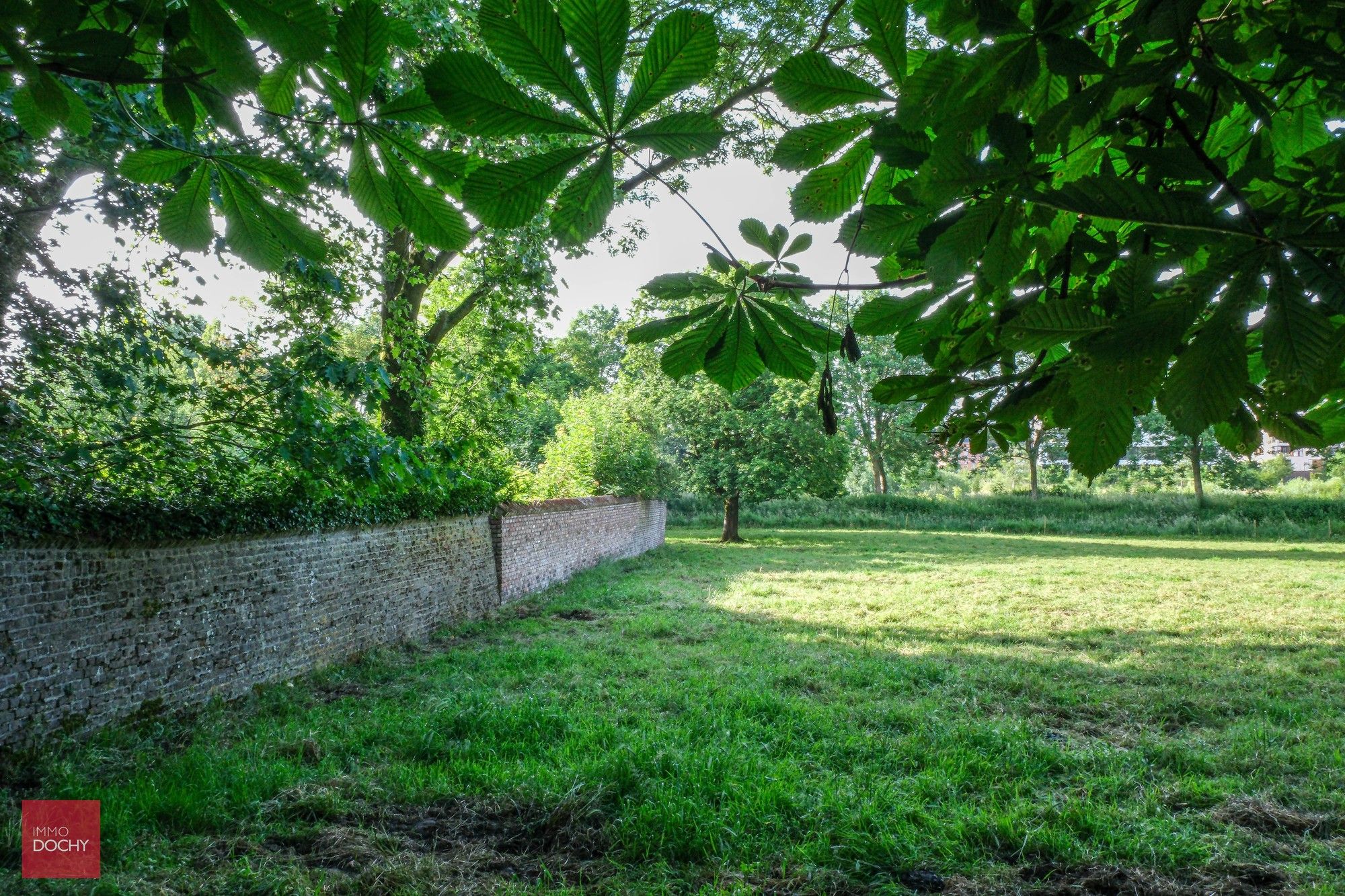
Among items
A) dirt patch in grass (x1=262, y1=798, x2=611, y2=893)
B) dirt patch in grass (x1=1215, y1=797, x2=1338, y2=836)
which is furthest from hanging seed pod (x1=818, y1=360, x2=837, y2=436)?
dirt patch in grass (x1=1215, y1=797, x2=1338, y2=836)

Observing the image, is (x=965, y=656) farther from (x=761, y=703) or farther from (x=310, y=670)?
(x=310, y=670)

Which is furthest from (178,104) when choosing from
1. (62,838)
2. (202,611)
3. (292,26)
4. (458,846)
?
(202,611)

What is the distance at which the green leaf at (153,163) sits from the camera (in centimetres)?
104

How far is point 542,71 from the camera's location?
0.74m

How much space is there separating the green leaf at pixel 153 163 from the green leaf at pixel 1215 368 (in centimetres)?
131

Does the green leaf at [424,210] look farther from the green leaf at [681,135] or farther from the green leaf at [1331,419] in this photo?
the green leaf at [1331,419]

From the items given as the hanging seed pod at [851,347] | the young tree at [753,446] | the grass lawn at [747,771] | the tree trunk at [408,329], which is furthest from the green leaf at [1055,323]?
the young tree at [753,446]

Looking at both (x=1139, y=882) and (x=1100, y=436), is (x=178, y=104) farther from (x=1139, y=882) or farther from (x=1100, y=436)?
(x=1139, y=882)

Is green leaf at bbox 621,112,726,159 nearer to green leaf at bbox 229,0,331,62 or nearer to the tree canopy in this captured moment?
the tree canopy

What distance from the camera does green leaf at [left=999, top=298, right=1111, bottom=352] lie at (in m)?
0.81

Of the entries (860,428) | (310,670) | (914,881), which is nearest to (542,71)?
(914,881)

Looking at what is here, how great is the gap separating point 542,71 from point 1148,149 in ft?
2.55

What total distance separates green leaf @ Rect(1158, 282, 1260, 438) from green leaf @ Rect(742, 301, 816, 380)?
0.53 meters

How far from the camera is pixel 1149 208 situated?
0.65 metres
